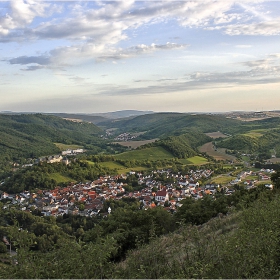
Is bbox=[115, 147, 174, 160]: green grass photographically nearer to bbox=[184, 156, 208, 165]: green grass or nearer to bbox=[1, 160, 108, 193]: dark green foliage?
bbox=[184, 156, 208, 165]: green grass

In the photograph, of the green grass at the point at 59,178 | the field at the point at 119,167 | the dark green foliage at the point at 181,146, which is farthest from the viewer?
the dark green foliage at the point at 181,146

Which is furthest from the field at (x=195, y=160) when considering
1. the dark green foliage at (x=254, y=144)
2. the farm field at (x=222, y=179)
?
the farm field at (x=222, y=179)

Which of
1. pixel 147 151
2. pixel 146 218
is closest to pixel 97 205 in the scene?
pixel 146 218

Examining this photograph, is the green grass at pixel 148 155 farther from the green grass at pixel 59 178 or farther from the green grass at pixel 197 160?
the green grass at pixel 59 178

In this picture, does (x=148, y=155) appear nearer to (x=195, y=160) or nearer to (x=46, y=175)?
(x=195, y=160)

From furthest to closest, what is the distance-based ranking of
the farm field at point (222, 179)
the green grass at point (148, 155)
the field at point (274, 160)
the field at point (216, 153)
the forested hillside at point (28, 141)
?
the forested hillside at point (28, 141)
the green grass at point (148, 155)
the field at point (216, 153)
the field at point (274, 160)
the farm field at point (222, 179)

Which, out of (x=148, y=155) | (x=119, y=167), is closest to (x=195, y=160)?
(x=148, y=155)

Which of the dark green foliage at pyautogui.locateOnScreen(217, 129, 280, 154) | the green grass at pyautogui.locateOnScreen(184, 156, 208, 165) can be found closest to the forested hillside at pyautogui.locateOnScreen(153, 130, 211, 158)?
the green grass at pyautogui.locateOnScreen(184, 156, 208, 165)

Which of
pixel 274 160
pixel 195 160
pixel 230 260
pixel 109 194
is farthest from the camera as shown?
pixel 195 160

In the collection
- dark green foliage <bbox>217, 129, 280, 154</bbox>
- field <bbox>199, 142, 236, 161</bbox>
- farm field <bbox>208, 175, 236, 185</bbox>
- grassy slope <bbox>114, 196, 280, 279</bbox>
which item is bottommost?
farm field <bbox>208, 175, 236, 185</bbox>
